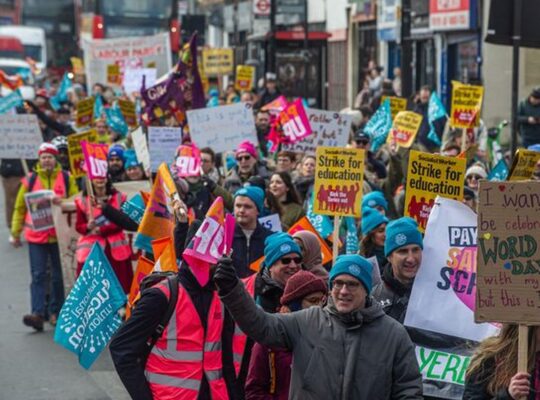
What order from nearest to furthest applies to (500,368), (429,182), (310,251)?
1. (500,368)
2. (310,251)
3. (429,182)

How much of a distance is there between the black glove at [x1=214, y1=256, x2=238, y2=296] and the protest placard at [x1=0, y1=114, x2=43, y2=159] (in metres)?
11.3

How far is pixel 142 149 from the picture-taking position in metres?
13.6

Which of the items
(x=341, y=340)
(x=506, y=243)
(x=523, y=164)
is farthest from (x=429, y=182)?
(x=506, y=243)

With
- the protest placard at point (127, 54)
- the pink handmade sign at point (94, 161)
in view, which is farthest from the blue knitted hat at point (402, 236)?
the protest placard at point (127, 54)

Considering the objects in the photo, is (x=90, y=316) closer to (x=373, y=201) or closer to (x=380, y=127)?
(x=373, y=201)

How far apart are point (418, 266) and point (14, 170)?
13.3 meters

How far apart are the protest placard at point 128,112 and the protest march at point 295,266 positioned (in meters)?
5.21

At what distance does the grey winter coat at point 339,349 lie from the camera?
557 centimetres

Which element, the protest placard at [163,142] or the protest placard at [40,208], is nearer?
the protest placard at [40,208]

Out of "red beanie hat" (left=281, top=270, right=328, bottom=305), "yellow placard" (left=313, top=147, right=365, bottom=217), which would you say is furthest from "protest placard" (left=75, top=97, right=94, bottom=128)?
"red beanie hat" (left=281, top=270, right=328, bottom=305)

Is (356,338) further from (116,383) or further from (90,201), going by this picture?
(90,201)

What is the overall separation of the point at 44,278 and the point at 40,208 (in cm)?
74

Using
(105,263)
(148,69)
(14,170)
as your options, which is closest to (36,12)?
(148,69)

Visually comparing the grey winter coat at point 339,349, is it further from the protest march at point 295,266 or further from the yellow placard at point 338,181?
the yellow placard at point 338,181
